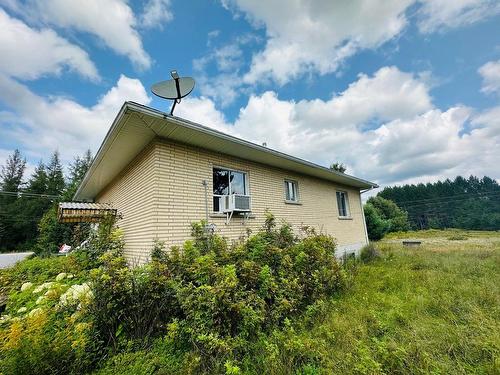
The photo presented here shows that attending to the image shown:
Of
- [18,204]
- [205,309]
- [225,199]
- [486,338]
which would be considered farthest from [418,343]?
[18,204]

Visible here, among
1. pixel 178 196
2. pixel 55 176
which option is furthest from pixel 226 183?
pixel 55 176

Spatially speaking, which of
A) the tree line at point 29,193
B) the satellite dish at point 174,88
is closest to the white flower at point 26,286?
the satellite dish at point 174,88

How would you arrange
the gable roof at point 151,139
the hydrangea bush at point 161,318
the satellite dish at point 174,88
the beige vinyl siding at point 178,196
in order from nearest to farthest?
1. the hydrangea bush at point 161,318
2. the gable roof at point 151,139
3. the satellite dish at point 174,88
4. the beige vinyl siding at point 178,196

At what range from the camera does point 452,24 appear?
7.45 metres

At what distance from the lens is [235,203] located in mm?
6121

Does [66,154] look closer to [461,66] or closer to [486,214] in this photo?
[461,66]

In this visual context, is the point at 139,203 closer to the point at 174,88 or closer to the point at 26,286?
the point at 174,88

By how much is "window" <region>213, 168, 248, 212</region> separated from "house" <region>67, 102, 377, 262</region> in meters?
0.03

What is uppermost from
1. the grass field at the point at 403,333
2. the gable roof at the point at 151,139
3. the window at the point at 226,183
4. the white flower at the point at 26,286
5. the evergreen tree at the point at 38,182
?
the evergreen tree at the point at 38,182

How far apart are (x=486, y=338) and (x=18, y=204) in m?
45.2

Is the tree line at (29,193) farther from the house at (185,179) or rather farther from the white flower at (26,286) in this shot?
the house at (185,179)

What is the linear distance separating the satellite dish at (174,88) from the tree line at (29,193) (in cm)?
2722

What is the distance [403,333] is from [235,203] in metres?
4.33

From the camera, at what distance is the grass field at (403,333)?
8.71ft
